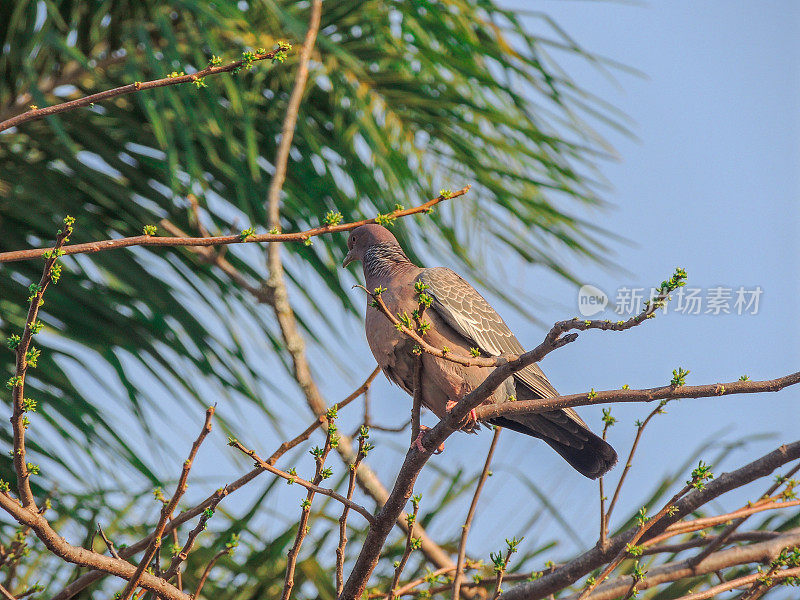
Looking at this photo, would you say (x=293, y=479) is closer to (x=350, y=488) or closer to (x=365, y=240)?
(x=350, y=488)

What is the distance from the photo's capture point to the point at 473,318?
311 cm

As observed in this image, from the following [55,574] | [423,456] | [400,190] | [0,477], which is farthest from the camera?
[400,190]

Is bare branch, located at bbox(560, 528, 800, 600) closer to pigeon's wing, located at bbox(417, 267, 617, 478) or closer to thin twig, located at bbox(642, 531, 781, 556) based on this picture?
thin twig, located at bbox(642, 531, 781, 556)

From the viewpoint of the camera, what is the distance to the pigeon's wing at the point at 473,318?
3033mm

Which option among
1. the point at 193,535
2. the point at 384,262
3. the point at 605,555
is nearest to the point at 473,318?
the point at 384,262

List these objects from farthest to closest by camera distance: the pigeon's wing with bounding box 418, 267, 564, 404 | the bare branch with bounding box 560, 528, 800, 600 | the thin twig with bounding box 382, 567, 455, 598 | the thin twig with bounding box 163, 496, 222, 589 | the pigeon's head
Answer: the pigeon's head
the pigeon's wing with bounding box 418, 267, 564, 404
the bare branch with bounding box 560, 528, 800, 600
the thin twig with bounding box 382, 567, 455, 598
the thin twig with bounding box 163, 496, 222, 589

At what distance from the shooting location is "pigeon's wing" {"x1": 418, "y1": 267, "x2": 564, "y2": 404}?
119 inches

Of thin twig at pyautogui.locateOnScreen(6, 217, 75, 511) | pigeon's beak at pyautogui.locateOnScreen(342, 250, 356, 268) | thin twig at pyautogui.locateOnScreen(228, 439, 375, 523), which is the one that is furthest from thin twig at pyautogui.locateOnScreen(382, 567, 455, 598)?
pigeon's beak at pyautogui.locateOnScreen(342, 250, 356, 268)

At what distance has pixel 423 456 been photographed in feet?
7.24

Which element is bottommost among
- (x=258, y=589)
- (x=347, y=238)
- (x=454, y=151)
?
(x=258, y=589)

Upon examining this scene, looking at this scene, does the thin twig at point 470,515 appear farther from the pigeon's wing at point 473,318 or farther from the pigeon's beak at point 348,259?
the pigeon's beak at point 348,259

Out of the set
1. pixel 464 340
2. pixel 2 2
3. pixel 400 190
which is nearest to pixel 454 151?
pixel 400 190

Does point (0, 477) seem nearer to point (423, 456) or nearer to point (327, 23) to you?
point (423, 456)

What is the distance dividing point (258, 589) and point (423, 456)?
44.5 inches
